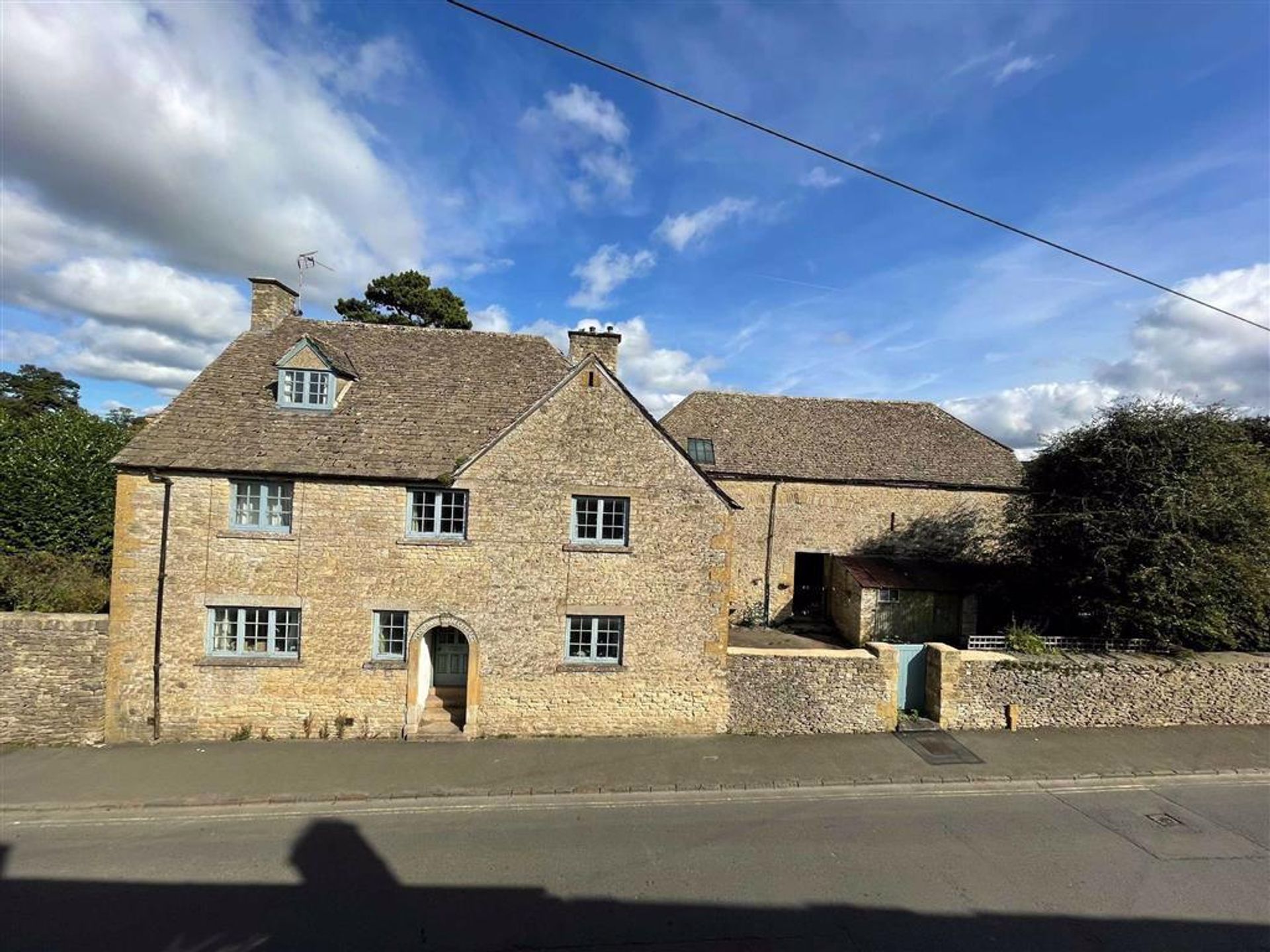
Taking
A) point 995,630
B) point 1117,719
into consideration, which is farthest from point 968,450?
point 1117,719

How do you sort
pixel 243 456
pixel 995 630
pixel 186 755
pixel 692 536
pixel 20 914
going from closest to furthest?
pixel 20 914, pixel 186 755, pixel 243 456, pixel 692 536, pixel 995 630

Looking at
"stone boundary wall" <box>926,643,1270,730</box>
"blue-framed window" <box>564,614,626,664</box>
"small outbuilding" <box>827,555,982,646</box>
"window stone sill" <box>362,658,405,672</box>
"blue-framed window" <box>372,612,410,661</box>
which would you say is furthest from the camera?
"small outbuilding" <box>827,555,982,646</box>

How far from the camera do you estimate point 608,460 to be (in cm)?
1329

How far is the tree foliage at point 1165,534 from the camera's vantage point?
14414 mm

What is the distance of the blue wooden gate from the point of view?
14.5 m

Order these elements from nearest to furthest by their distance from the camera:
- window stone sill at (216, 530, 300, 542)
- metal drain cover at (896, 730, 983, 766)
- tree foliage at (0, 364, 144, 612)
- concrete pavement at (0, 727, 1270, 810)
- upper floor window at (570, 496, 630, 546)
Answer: concrete pavement at (0, 727, 1270, 810) → metal drain cover at (896, 730, 983, 766) → window stone sill at (216, 530, 300, 542) → upper floor window at (570, 496, 630, 546) → tree foliage at (0, 364, 144, 612)

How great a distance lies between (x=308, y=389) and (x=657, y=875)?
13.0 m

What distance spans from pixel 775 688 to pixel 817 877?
5255 millimetres

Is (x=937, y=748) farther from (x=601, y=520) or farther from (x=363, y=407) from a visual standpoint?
(x=363, y=407)

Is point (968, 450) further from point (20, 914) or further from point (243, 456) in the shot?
point (20, 914)

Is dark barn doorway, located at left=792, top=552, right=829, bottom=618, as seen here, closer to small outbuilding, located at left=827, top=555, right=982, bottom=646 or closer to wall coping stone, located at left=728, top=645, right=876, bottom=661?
small outbuilding, located at left=827, top=555, right=982, bottom=646

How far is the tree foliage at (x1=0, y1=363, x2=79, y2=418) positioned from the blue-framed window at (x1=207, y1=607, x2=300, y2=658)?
227 feet

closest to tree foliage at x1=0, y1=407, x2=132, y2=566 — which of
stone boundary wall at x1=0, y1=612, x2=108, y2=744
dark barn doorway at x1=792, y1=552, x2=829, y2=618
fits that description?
stone boundary wall at x1=0, y1=612, x2=108, y2=744

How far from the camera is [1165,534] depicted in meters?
14.3
